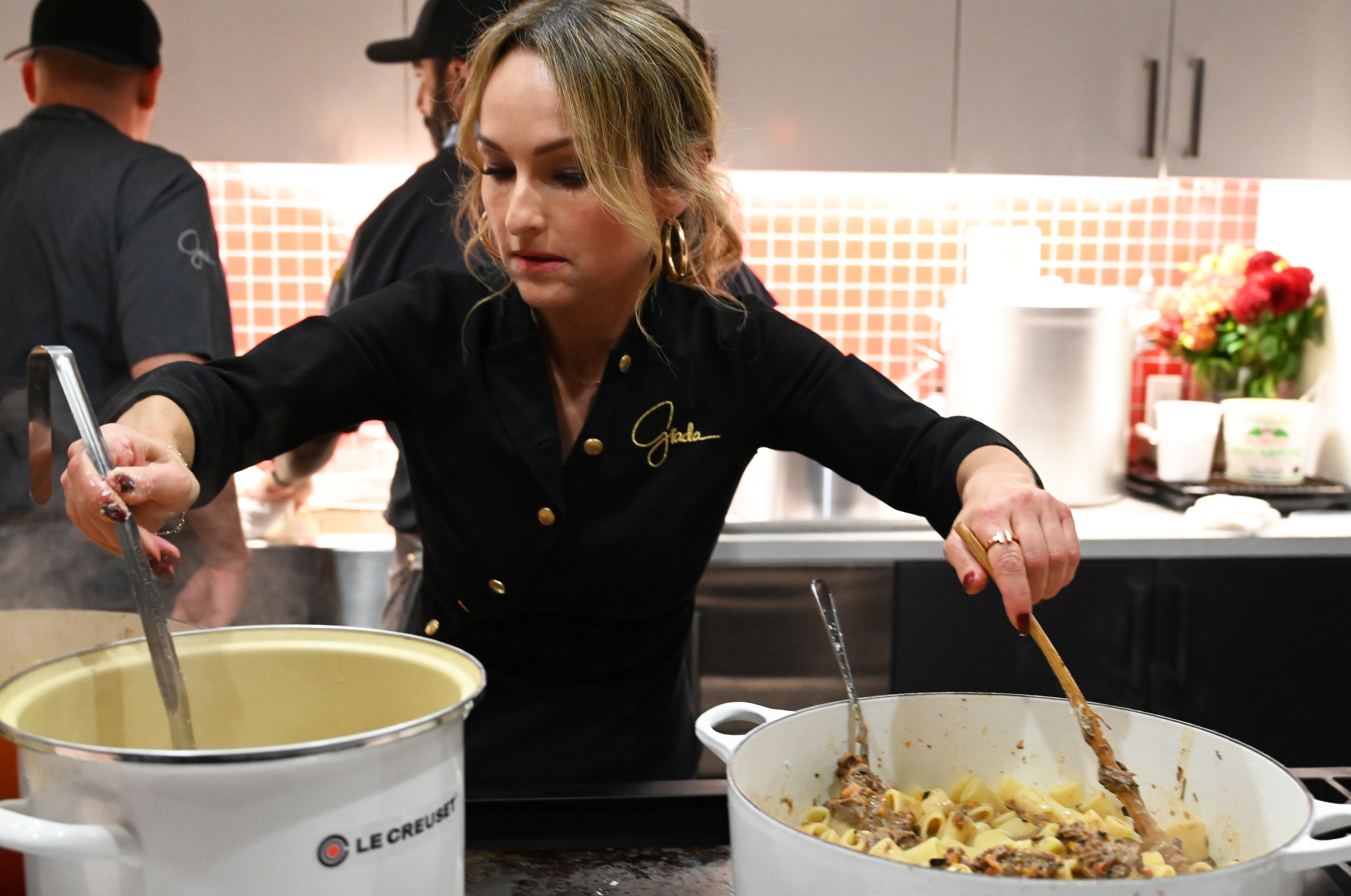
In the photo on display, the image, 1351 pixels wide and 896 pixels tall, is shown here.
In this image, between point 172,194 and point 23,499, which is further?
point 172,194

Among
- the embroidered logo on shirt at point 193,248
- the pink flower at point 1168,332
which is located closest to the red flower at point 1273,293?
the pink flower at point 1168,332

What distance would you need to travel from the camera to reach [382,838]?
→ 0.46 m

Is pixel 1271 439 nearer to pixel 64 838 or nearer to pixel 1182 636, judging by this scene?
pixel 1182 636

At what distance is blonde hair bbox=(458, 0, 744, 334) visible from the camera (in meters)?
0.95

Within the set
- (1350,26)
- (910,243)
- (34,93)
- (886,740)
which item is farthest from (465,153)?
(1350,26)

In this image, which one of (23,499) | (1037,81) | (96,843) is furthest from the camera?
(1037,81)

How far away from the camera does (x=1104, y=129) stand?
8.12 feet

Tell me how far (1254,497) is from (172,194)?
2.16 m

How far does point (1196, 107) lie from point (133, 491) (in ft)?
8.03

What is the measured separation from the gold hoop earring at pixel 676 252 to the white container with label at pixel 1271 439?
1.87 meters

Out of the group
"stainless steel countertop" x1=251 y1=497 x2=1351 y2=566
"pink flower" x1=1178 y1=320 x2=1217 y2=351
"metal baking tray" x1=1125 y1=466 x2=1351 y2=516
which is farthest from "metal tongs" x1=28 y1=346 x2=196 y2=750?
"pink flower" x1=1178 y1=320 x2=1217 y2=351

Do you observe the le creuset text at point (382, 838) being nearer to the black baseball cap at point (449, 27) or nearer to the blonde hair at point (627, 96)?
the blonde hair at point (627, 96)

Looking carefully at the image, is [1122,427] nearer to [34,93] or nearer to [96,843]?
[34,93]

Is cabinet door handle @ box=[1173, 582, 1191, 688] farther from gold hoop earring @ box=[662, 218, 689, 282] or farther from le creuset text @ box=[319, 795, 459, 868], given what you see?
le creuset text @ box=[319, 795, 459, 868]
